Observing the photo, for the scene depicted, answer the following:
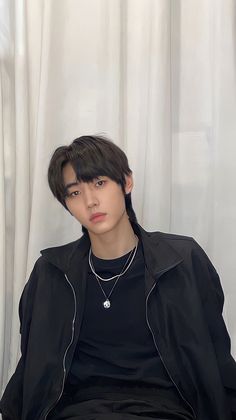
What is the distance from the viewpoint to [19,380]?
132 cm

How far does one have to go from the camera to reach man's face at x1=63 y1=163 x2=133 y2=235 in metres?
1.22

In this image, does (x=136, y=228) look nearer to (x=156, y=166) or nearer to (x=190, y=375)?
(x=156, y=166)

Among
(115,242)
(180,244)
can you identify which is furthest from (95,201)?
(180,244)

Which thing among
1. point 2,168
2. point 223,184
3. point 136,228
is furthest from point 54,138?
point 223,184

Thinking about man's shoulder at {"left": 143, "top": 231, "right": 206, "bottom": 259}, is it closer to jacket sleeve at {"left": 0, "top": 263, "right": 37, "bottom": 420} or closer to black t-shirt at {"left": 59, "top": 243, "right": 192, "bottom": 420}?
black t-shirt at {"left": 59, "top": 243, "right": 192, "bottom": 420}

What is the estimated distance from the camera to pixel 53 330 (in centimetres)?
129

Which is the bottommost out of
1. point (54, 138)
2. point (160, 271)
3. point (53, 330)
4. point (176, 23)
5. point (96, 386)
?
point (96, 386)

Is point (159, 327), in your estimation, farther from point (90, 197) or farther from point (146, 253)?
point (90, 197)

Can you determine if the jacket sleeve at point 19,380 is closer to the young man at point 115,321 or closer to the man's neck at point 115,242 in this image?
the young man at point 115,321

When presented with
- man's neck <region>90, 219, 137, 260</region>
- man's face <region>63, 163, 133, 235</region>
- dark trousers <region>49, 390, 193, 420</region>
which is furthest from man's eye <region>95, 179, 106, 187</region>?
dark trousers <region>49, 390, 193, 420</region>

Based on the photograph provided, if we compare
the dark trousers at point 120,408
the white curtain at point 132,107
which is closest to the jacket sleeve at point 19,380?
the dark trousers at point 120,408

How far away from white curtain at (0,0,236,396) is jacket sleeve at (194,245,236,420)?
31cm

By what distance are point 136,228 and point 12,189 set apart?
0.50 metres

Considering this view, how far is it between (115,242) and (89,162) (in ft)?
0.74
